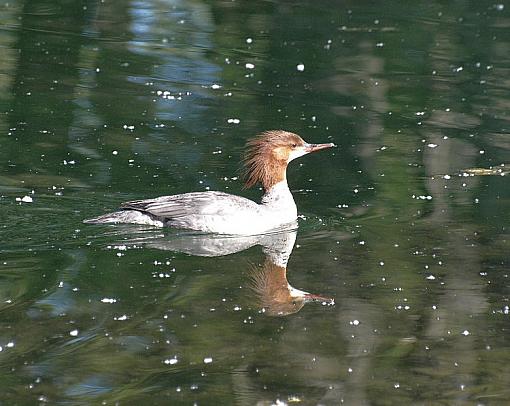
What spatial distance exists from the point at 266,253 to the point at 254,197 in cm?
175

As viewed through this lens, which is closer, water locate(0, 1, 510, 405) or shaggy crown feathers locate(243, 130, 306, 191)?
water locate(0, 1, 510, 405)

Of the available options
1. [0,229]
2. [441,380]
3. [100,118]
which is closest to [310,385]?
[441,380]

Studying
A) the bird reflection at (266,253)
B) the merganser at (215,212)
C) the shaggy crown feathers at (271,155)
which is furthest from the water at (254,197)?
the shaggy crown feathers at (271,155)

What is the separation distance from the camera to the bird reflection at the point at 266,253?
8.70 meters

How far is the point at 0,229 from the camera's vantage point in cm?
988

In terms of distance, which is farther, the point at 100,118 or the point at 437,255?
the point at 100,118

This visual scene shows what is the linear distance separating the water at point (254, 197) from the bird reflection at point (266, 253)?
32mm

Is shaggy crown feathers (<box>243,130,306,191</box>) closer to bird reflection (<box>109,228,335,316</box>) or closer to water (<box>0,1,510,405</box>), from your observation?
water (<box>0,1,510,405</box>)

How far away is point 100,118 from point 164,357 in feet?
21.4

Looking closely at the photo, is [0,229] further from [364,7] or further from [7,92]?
[364,7]

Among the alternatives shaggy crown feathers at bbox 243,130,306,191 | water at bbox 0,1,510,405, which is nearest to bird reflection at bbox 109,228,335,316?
water at bbox 0,1,510,405

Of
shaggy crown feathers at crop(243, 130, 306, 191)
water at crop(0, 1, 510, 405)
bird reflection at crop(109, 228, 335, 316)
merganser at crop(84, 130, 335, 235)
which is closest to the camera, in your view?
water at crop(0, 1, 510, 405)

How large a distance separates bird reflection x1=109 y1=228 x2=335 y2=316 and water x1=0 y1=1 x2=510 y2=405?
32 millimetres

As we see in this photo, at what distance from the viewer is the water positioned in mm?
7488
